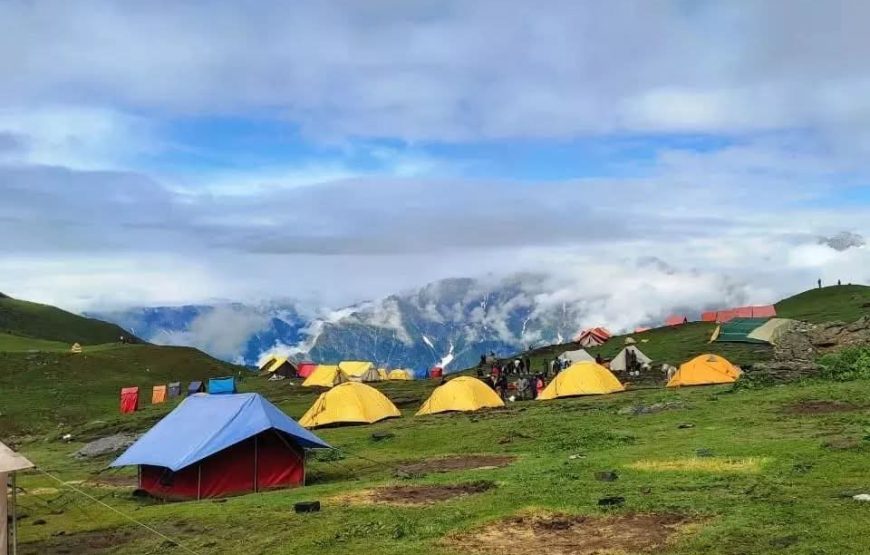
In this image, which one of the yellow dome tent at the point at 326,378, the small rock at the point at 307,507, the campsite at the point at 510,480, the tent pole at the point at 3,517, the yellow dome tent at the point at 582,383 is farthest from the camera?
the yellow dome tent at the point at 326,378

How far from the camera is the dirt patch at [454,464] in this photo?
28.2 meters

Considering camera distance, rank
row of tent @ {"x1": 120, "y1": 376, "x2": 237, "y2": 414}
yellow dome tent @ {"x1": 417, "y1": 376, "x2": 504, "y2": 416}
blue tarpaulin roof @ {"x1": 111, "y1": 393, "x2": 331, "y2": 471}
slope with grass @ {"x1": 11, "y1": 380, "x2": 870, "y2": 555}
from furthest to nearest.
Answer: row of tent @ {"x1": 120, "y1": 376, "x2": 237, "y2": 414} < yellow dome tent @ {"x1": 417, "y1": 376, "x2": 504, "y2": 416} < blue tarpaulin roof @ {"x1": 111, "y1": 393, "x2": 331, "y2": 471} < slope with grass @ {"x1": 11, "y1": 380, "x2": 870, "y2": 555}

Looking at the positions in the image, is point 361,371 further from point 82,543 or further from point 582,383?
point 82,543

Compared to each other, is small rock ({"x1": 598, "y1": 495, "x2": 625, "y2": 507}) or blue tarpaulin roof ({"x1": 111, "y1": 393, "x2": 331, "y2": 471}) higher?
blue tarpaulin roof ({"x1": 111, "y1": 393, "x2": 331, "y2": 471})

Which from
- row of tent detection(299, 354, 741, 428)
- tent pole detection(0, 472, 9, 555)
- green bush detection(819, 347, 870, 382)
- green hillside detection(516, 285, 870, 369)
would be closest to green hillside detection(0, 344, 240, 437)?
row of tent detection(299, 354, 741, 428)

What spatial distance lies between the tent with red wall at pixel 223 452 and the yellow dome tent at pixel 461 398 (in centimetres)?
2031

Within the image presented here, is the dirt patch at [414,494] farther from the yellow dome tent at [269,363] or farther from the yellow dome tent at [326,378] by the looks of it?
the yellow dome tent at [269,363]

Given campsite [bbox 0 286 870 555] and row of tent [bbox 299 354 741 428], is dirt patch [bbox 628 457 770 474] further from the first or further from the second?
row of tent [bbox 299 354 741 428]

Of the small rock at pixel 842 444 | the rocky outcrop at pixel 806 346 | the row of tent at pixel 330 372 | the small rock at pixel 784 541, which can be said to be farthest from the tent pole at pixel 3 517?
the row of tent at pixel 330 372

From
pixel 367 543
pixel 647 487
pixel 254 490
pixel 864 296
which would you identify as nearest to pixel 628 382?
pixel 254 490

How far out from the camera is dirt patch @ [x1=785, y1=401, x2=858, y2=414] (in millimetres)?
31155

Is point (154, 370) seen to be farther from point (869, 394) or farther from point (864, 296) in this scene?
point (864, 296)

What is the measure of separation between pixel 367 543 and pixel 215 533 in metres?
4.93

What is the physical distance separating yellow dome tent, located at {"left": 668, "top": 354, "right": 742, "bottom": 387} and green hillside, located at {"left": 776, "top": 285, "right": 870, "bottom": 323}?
36.3 meters
